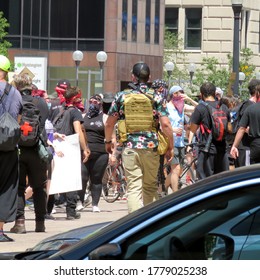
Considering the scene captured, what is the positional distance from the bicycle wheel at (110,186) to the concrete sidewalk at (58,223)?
0.13 meters

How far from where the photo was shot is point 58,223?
1648cm

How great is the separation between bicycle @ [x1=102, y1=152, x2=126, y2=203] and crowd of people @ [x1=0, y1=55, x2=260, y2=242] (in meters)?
1.46

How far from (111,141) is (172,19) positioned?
59175 millimetres

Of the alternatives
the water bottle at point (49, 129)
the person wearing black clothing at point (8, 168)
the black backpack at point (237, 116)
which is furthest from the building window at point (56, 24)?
the person wearing black clothing at point (8, 168)

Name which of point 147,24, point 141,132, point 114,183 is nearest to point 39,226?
point 141,132

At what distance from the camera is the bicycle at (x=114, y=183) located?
69.3ft

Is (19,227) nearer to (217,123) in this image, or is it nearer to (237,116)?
(217,123)

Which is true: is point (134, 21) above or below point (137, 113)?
above

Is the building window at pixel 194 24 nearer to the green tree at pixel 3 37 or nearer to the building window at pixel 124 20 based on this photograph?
the building window at pixel 124 20

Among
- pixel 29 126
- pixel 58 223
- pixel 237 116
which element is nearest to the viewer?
pixel 29 126

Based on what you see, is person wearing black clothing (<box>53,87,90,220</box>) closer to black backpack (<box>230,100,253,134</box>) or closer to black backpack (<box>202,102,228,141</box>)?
black backpack (<box>202,102,228,141</box>)

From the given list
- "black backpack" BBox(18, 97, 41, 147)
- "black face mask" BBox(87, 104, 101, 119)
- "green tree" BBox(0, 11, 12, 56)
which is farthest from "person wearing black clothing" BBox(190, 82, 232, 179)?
"green tree" BBox(0, 11, 12, 56)

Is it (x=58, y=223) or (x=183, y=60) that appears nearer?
(x=58, y=223)
